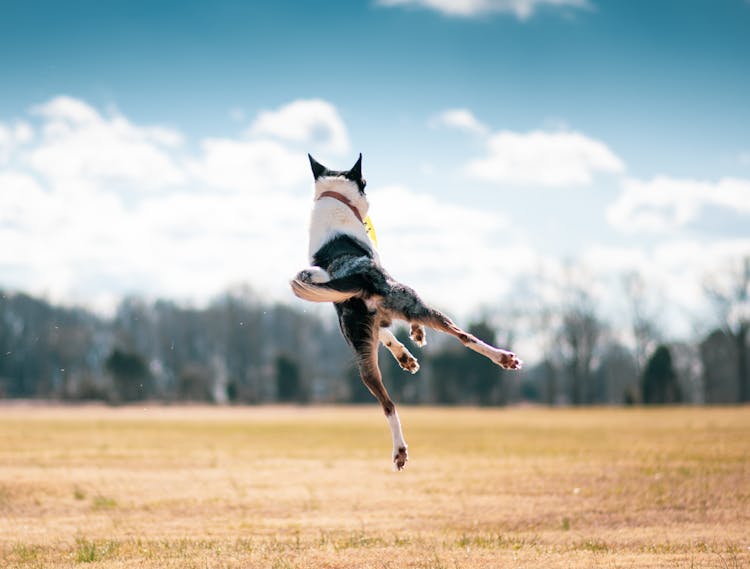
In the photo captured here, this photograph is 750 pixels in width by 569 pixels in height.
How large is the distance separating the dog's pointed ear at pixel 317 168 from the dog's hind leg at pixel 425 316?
1.47m

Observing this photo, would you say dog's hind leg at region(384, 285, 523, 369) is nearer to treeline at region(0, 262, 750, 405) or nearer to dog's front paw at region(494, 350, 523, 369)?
dog's front paw at region(494, 350, 523, 369)

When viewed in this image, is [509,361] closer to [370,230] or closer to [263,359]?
[370,230]

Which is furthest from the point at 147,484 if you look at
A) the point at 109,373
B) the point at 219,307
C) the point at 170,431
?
the point at 219,307

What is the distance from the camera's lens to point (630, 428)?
4372 cm

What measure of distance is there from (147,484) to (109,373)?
6249 centimetres

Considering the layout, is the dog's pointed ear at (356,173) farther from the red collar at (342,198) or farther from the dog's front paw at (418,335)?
the dog's front paw at (418,335)

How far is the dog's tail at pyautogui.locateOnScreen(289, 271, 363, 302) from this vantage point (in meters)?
7.11

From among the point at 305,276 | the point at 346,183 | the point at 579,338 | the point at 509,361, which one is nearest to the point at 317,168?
the point at 346,183

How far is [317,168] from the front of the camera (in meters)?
8.13

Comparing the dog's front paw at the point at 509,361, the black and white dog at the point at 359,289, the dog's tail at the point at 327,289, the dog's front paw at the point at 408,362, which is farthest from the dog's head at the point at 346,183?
the dog's front paw at the point at 509,361

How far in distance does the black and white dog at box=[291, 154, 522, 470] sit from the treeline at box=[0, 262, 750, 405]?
230ft

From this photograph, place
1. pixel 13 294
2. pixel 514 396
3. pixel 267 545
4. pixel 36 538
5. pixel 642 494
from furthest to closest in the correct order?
pixel 514 396
pixel 13 294
pixel 642 494
pixel 36 538
pixel 267 545

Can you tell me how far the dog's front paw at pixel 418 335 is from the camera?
25.6 ft

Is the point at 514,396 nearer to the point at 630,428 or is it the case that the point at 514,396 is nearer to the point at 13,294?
the point at 13,294
